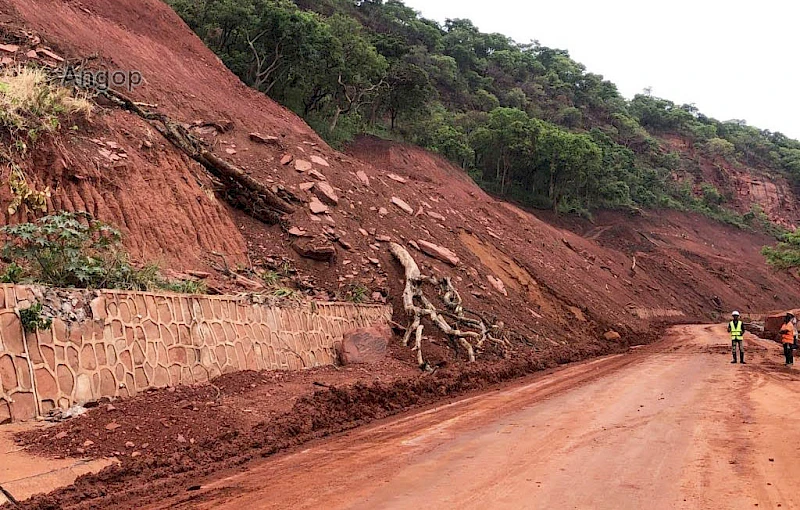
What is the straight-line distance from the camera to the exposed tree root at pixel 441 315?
1202cm

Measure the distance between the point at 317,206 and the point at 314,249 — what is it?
2.10 metres

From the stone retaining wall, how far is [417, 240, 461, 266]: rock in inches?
240

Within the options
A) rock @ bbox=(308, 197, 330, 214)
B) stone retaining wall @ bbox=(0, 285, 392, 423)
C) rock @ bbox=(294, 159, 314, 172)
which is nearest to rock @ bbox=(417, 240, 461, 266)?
rock @ bbox=(308, 197, 330, 214)

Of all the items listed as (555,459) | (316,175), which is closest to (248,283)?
(316,175)

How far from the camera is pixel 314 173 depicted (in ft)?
51.4

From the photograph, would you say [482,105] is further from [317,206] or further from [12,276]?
[12,276]

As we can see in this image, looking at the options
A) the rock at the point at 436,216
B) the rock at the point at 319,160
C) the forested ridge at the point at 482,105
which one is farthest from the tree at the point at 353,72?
the rock at the point at 319,160

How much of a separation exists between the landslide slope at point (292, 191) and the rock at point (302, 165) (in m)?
0.09

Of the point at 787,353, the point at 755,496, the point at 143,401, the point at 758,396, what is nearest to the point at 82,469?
the point at 143,401

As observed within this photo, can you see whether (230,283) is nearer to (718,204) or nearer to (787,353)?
(787,353)

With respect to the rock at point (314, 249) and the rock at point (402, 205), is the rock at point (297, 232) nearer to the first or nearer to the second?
the rock at point (314, 249)

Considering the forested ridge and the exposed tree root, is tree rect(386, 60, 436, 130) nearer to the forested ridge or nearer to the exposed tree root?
the forested ridge

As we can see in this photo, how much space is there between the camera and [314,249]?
12.5m

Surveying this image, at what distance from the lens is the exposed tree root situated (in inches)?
473
